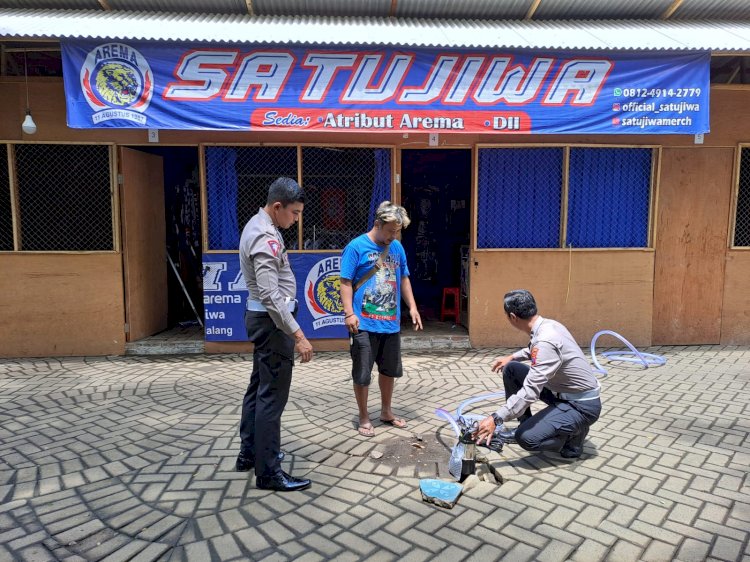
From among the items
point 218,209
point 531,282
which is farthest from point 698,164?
point 218,209

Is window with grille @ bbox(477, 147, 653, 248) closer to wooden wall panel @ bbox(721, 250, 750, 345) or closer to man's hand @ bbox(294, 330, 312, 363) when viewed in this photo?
wooden wall panel @ bbox(721, 250, 750, 345)

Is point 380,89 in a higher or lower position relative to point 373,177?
higher

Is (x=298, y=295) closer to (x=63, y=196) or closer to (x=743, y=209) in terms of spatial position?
(x=63, y=196)

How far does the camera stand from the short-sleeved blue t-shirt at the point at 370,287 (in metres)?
4.03

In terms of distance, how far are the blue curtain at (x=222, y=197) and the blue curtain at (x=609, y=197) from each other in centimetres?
442

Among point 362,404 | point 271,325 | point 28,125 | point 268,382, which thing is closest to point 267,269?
point 271,325

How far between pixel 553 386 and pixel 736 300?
504cm

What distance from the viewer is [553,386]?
3699 mm

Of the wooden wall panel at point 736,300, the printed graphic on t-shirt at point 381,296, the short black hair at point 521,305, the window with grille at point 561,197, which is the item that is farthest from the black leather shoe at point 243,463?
the wooden wall panel at point 736,300

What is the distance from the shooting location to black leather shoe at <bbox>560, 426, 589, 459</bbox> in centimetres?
369

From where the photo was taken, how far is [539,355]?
3.44 metres

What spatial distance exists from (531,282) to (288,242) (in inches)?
128

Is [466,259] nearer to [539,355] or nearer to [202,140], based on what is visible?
[202,140]

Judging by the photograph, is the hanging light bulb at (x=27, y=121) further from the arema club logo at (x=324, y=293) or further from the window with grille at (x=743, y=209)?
the window with grille at (x=743, y=209)
